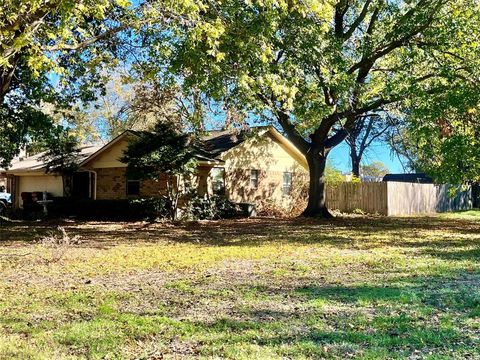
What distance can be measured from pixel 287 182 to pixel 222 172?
514 centimetres

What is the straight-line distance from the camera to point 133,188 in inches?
961

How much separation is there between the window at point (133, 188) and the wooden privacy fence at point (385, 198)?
10793 mm

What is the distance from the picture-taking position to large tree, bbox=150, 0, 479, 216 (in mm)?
10312

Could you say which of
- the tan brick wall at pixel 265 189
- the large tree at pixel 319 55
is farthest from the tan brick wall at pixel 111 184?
the large tree at pixel 319 55

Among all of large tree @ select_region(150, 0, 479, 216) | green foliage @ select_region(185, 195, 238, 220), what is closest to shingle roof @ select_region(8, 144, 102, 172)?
green foliage @ select_region(185, 195, 238, 220)

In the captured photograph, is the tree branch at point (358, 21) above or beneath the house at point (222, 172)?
above

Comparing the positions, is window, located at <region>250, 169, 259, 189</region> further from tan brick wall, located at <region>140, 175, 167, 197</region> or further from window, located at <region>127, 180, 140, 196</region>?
window, located at <region>127, 180, 140, 196</region>

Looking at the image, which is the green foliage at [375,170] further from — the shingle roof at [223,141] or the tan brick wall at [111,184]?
the tan brick wall at [111,184]

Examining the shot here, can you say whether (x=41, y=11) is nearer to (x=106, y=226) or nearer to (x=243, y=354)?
(x=243, y=354)

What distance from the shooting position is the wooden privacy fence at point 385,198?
2616 centimetres

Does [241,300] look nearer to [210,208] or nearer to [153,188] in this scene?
[210,208]

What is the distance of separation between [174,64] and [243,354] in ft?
26.7

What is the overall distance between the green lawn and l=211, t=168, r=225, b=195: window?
10991 mm

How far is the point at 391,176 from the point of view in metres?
51.9
